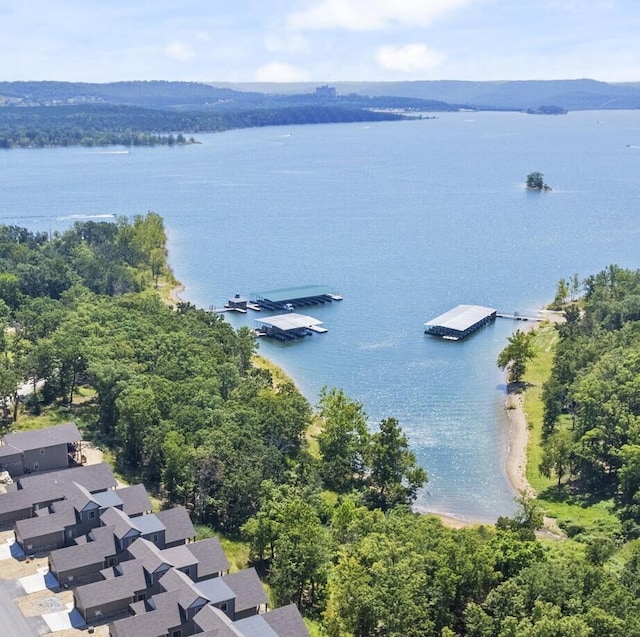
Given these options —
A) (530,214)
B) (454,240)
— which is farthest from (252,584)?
(530,214)

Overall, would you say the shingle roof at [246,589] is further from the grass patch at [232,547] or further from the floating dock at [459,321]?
the floating dock at [459,321]

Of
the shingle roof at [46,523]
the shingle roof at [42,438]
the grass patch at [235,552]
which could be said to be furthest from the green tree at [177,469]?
the shingle roof at [46,523]

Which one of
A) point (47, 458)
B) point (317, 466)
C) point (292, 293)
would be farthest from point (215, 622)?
point (292, 293)

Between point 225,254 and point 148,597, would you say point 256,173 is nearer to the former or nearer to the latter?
point 225,254

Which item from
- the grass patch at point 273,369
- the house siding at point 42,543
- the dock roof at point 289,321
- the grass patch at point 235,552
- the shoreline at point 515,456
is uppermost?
the dock roof at point 289,321

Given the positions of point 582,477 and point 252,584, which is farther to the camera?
point 582,477
